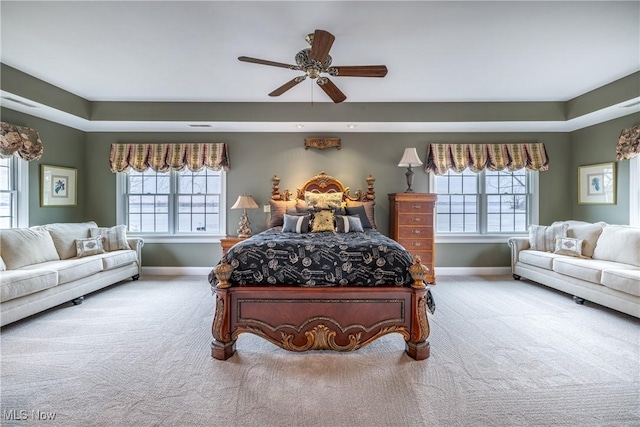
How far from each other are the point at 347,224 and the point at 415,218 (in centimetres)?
125

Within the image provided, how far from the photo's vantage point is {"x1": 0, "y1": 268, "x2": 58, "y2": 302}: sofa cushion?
9.45 feet

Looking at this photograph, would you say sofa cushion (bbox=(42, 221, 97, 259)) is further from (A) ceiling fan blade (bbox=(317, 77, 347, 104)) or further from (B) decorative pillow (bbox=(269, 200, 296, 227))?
(A) ceiling fan blade (bbox=(317, 77, 347, 104))

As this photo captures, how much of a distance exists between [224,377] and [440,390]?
1522 mm

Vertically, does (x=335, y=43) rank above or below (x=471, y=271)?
above

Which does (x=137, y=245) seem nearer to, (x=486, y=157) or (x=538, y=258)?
(x=486, y=157)

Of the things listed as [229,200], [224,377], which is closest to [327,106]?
[229,200]

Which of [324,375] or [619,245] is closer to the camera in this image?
[324,375]

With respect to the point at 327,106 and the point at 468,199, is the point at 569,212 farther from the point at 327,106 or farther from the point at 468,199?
the point at 327,106

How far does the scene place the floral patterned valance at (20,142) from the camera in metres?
3.82

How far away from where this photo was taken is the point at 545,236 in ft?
15.3

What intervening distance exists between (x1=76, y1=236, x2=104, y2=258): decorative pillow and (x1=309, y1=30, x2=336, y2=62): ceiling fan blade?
4.08 metres

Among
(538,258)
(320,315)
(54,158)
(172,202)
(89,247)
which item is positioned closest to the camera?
(320,315)

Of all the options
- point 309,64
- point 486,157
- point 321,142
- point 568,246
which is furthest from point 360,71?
point 568,246

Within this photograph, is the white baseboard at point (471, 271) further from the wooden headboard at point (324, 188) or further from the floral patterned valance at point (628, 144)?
the floral patterned valance at point (628, 144)
